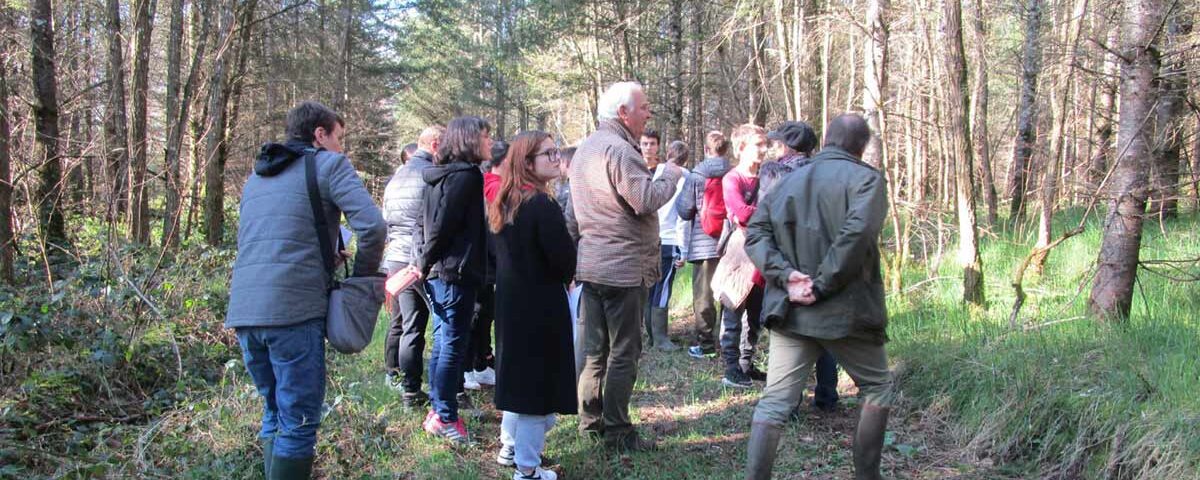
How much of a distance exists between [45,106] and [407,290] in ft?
21.9

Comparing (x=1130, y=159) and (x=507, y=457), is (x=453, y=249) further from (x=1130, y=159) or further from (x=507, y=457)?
(x=1130, y=159)

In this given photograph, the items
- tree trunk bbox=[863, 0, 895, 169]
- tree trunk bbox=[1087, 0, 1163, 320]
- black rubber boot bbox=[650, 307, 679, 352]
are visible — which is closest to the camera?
tree trunk bbox=[1087, 0, 1163, 320]

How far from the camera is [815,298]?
333 centimetres

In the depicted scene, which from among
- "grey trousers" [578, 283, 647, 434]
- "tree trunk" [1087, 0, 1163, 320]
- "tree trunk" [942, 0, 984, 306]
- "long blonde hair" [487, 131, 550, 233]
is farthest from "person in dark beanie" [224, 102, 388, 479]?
"tree trunk" [942, 0, 984, 306]

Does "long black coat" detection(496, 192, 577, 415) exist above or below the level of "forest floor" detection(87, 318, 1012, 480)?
above

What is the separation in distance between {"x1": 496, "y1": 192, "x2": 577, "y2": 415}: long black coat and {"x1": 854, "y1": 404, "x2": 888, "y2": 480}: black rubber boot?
4.56 ft

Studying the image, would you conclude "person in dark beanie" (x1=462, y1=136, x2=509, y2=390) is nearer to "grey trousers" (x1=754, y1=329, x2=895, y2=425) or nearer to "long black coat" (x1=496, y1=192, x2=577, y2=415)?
"long black coat" (x1=496, y1=192, x2=577, y2=415)

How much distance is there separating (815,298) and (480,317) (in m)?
2.79

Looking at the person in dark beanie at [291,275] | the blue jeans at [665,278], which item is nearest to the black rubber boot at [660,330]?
the blue jeans at [665,278]

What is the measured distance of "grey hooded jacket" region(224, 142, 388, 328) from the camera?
10.2 ft

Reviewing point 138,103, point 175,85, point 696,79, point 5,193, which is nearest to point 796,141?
point 5,193

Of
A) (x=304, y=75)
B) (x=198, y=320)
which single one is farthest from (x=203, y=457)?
(x=304, y=75)

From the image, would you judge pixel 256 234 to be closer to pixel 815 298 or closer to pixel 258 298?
pixel 258 298

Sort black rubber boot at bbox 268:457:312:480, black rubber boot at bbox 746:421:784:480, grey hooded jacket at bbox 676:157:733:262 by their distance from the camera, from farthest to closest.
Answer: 1. grey hooded jacket at bbox 676:157:733:262
2. black rubber boot at bbox 746:421:784:480
3. black rubber boot at bbox 268:457:312:480
